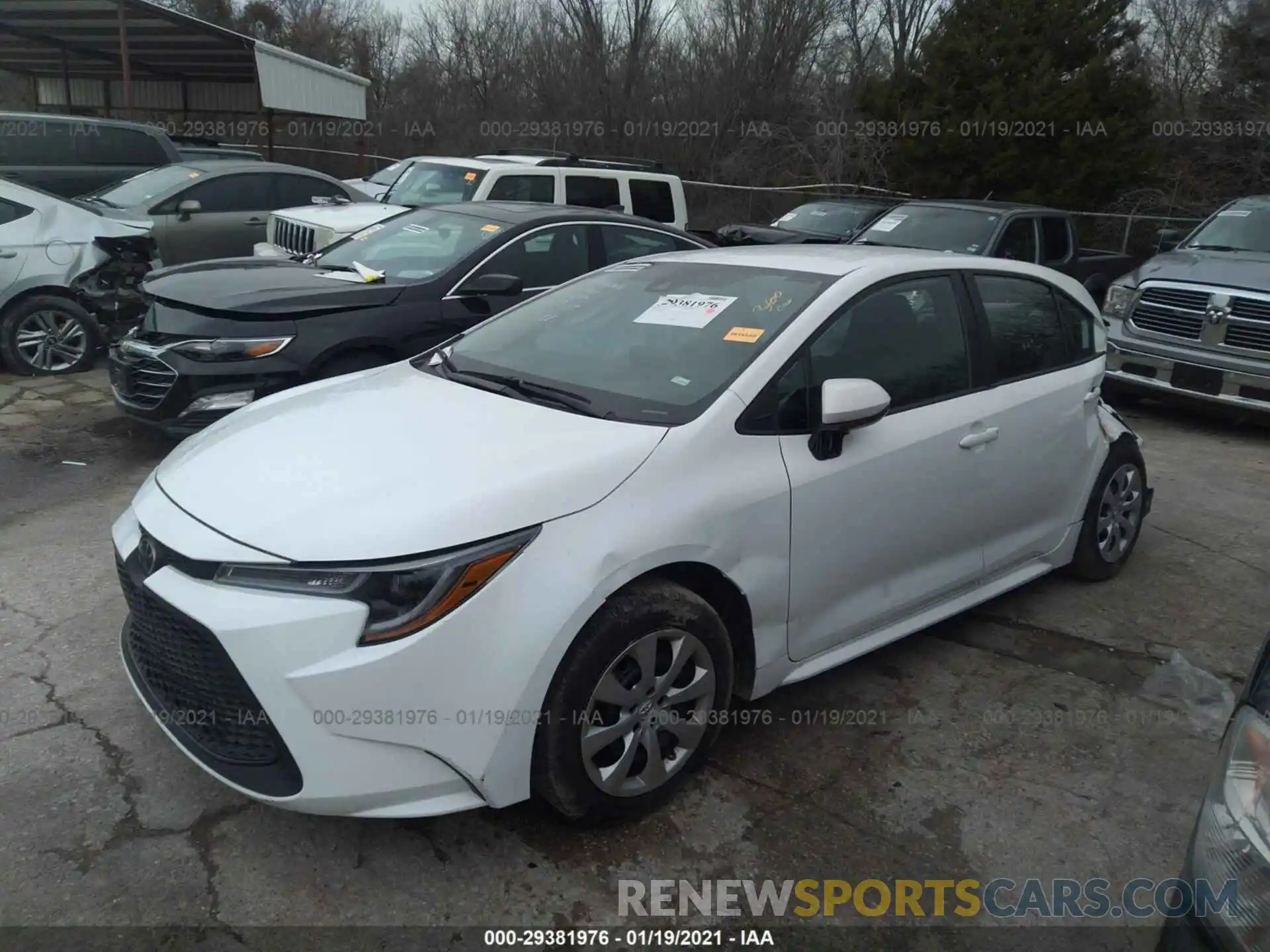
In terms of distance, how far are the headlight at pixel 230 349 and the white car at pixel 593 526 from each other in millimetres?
2015

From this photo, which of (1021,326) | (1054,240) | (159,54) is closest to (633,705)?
(1021,326)

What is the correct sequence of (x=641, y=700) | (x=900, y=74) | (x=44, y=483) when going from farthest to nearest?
(x=900, y=74)
(x=44, y=483)
(x=641, y=700)

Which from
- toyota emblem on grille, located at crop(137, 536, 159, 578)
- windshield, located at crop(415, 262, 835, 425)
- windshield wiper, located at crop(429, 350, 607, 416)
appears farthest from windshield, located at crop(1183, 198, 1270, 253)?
toyota emblem on grille, located at crop(137, 536, 159, 578)

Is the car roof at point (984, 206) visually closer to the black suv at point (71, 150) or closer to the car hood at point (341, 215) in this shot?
the car hood at point (341, 215)

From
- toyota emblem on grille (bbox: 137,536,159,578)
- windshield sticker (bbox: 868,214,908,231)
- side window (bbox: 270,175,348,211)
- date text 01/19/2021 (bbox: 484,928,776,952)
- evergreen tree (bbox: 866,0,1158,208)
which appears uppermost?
evergreen tree (bbox: 866,0,1158,208)

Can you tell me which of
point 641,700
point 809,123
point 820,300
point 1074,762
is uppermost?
point 809,123

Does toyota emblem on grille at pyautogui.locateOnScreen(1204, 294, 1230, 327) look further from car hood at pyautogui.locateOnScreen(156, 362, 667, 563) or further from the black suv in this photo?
the black suv

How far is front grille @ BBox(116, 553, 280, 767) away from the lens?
100 inches

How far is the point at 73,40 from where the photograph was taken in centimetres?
2006

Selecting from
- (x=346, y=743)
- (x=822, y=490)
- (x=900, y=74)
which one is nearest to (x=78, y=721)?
(x=346, y=743)

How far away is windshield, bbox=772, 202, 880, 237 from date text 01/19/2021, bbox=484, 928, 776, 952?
10.5 meters

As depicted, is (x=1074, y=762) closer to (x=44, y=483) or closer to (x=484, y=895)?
(x=484, y=895)

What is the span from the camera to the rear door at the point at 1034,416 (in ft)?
13.1

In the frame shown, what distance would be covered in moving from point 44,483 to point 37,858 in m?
3.61
